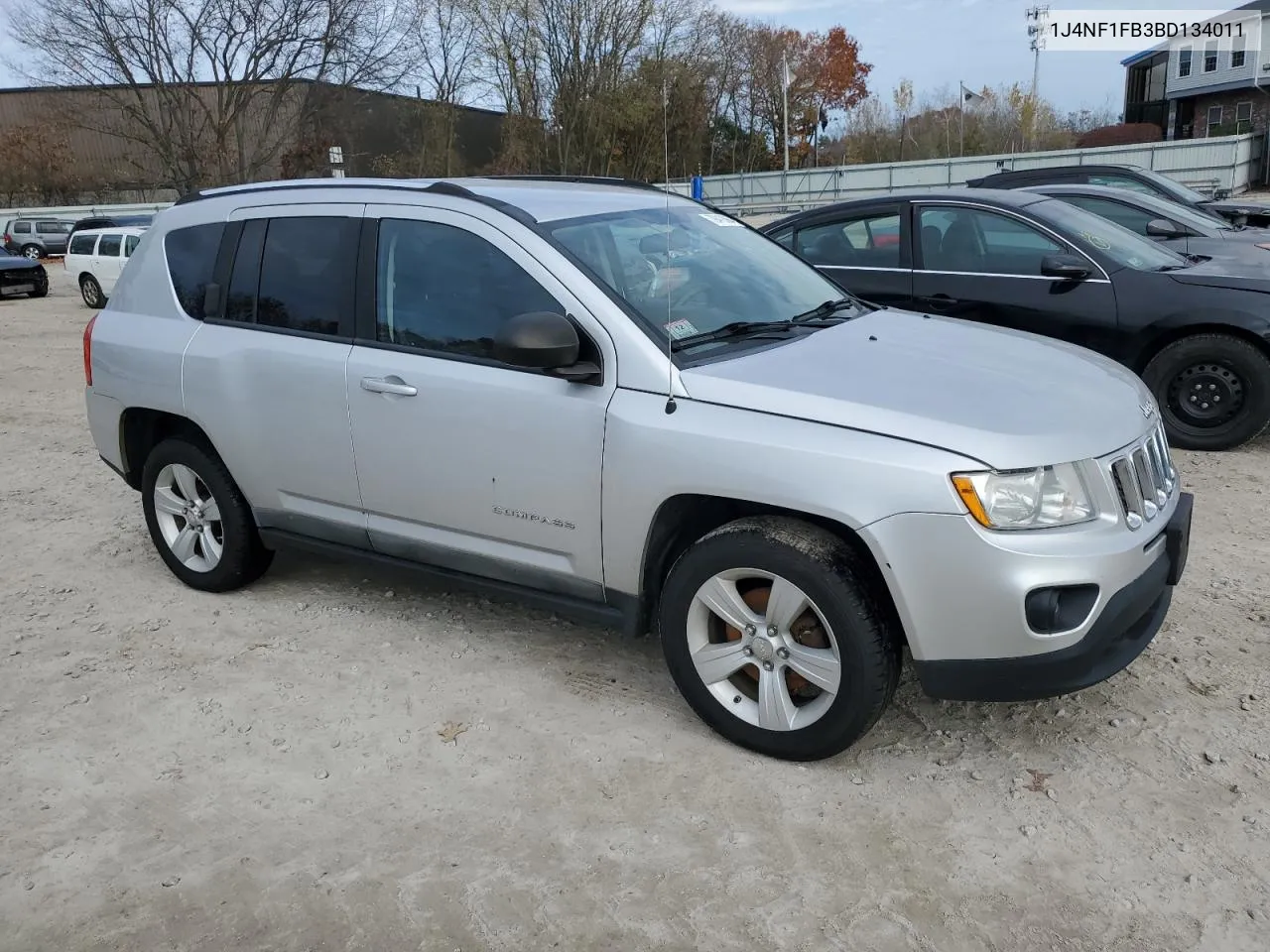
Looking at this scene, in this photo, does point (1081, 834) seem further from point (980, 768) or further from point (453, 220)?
point (453, 220)

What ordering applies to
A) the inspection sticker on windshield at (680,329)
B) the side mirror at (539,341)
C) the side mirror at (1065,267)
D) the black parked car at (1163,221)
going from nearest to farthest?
the side mirror at (539,341) → the inspection sticker on windshield at (680,329) → the side mirror at (1065,267) → the black parked car at (1163,221)

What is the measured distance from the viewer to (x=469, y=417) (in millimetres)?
3715

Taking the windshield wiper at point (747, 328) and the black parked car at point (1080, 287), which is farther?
the black parked car at point (1080, 287)

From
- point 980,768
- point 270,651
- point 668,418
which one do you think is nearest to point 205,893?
point 270,651

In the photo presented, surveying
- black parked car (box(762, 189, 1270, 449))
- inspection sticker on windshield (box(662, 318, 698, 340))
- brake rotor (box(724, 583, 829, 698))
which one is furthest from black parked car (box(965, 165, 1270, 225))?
brake rotor (box(724, 583, 829, 698))

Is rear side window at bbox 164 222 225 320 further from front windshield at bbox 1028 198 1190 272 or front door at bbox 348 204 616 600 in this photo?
front windshield at bbox 1028 198 1190 272

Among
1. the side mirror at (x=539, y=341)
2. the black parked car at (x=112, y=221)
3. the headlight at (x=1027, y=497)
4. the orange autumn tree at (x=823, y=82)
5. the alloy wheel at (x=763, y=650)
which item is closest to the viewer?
the headlight at (x=1027, y=497)

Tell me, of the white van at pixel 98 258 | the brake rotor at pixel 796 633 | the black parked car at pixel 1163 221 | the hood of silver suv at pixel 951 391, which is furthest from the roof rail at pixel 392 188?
the white van at pixel 98 258

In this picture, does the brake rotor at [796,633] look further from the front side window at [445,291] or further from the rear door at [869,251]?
the rear door at [869,251]

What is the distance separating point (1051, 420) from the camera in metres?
3.07

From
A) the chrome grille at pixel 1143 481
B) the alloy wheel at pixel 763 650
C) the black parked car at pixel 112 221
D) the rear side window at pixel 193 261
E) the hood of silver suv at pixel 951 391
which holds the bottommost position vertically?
the alloy wheel at pixel 763 650

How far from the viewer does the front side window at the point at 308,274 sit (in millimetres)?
4141

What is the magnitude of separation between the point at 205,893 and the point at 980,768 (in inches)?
92.6

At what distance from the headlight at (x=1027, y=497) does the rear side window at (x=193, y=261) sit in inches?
137
